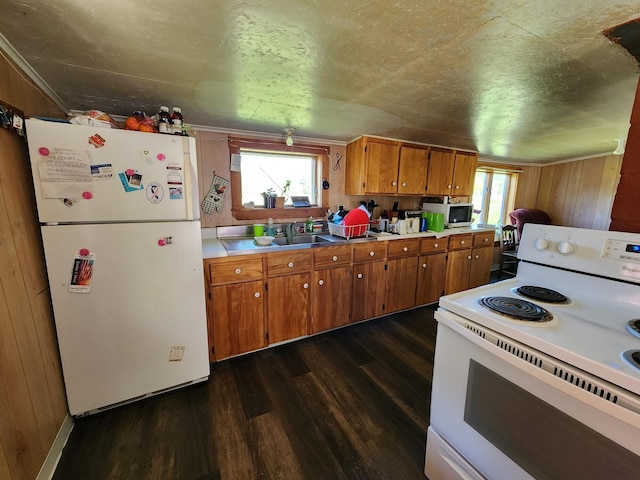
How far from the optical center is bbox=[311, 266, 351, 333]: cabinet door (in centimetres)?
231

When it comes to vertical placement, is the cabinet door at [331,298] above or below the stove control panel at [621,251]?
below

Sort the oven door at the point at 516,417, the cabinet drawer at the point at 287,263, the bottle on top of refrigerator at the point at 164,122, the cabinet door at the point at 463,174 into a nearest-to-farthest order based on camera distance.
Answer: the oven door at the point at 516,417
the bottle on top of refrigerator at the point at 164,122
the cabinet drawer at the point at 287,263
the cabinet door at the point at 463,174

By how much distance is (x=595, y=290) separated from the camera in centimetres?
109

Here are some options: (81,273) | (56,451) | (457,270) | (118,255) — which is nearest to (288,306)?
(118,255)

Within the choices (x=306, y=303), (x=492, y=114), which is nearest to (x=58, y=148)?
(x=306, y=303)

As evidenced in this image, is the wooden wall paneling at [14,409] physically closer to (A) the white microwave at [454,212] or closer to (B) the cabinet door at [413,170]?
(B) the cabinet door at [413,170]

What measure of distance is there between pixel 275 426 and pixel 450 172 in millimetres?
3302

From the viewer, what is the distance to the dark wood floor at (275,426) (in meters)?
1.26

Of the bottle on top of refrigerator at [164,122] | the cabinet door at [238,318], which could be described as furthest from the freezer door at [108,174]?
the cabinet door at [238,318]

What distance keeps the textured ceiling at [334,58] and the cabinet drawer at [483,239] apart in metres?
1.52

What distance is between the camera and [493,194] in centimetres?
433

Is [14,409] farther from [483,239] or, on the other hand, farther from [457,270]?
[483,239]

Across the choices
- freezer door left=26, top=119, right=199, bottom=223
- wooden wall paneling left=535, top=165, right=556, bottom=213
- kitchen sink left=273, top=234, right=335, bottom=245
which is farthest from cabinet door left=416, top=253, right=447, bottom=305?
wooden wall paneling left=535, top=165, right=556, bottom=213

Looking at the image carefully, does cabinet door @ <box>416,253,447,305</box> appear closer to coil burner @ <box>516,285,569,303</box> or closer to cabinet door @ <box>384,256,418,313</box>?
cabinet door @ <box>384,256,418,313</box>
